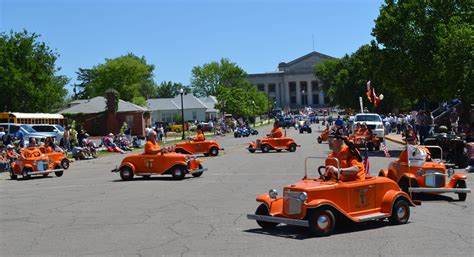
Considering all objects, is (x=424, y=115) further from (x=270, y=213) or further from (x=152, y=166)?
(x=270, y=213)

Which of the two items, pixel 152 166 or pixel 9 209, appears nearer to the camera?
pixel 9 209

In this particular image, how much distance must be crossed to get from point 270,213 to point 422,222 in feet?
8.92

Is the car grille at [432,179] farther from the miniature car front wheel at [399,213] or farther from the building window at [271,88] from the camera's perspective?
the building window at [271,88]

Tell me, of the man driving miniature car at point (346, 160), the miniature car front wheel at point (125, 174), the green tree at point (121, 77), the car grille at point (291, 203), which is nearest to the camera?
the car grille at point (291, 203)

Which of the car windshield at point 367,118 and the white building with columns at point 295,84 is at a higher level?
the white building with columns at point 295,84

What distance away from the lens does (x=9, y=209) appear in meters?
15.1

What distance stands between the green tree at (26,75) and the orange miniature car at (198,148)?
38337 mm

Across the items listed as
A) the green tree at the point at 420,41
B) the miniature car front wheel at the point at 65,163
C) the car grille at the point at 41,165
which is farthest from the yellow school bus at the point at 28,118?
the green tree at the point at 420,41

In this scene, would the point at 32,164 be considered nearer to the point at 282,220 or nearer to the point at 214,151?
the point at 214,151

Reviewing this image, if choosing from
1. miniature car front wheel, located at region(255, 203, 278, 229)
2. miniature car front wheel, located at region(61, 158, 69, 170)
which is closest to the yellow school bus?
miniature car front wheel, located at region(61, 158, 69, 170)

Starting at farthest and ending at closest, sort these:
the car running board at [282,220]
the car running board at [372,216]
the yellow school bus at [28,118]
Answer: the yellow school bus at [28,118] < the car running board at [372,216] < the car running board at [282,220]

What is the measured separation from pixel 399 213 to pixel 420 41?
23.1 meters

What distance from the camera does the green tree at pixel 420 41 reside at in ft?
101

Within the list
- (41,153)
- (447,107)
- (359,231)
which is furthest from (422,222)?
(447,107)
